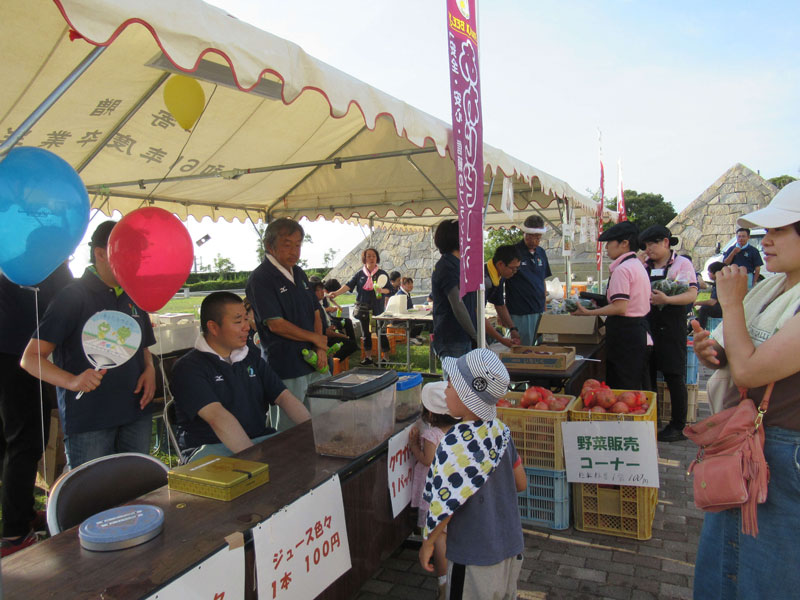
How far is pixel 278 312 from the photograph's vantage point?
134 inches

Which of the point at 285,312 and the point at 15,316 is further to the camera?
the point at 285,312

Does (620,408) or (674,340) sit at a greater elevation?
(674,340)

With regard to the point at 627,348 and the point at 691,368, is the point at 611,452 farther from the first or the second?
the point at 691,368

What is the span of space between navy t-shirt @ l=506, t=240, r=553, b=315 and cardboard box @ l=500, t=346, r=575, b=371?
167 centimetres

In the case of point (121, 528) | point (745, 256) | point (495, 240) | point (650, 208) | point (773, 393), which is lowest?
point (121, 528)

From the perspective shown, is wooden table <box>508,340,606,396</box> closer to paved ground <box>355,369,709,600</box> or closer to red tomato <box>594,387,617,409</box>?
red tomato <box>594,387,617,409</box>

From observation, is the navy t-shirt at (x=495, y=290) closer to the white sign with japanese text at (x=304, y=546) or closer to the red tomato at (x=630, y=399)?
the red tomato at (x=630, y=399)

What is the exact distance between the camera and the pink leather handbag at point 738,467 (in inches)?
62.8

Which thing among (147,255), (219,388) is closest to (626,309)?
(219,388)

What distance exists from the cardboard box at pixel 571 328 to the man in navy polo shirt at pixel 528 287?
61cm

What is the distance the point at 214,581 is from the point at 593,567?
2.23 metres

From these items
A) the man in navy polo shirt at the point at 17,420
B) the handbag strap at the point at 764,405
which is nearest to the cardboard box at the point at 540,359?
→ the handbag strap at the point at 764,405

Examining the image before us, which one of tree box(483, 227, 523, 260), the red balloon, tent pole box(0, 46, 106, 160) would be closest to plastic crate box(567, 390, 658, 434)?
the red balloon

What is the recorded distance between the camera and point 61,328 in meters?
2.48
